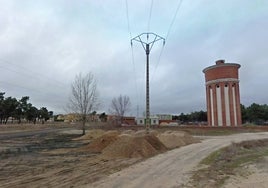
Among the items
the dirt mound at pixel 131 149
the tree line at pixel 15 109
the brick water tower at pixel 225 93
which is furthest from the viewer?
the tree line at pixel 15 109

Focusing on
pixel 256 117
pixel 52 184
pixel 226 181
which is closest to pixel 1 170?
pixel 52 184

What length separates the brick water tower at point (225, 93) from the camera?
71.5 meters

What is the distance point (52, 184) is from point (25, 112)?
101 m

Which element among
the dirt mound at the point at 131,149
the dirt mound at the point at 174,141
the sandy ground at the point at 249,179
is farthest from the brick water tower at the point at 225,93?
the sandy ground at the point at 249,179

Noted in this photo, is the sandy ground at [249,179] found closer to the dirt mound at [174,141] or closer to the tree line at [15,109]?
the dirt mound at [174,141]

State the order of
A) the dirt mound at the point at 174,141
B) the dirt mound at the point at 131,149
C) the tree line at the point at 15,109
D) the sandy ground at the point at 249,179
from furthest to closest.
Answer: the tree line at the point at 15,109 → the dirt mound at the point at 174,141 → the dirt mound at the point at 131,149 → the sandy ground at the point at 249,179

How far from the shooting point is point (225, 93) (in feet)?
237

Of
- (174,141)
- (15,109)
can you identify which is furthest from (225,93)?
(15,109)

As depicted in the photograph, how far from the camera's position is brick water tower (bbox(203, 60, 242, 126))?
71.5 m

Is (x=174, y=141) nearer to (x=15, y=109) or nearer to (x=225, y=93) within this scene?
(x=225, y=93)

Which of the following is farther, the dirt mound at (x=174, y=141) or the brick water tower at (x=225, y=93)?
the brick water tower at (x=225, y=93)

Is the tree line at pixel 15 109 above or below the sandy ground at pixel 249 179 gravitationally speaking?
above

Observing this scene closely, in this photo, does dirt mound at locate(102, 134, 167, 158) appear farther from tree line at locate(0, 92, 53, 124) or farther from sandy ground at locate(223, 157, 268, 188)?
tree line at locate(0, 92, 53, 124)

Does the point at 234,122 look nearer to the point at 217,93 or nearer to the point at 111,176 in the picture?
the point at 217,93
